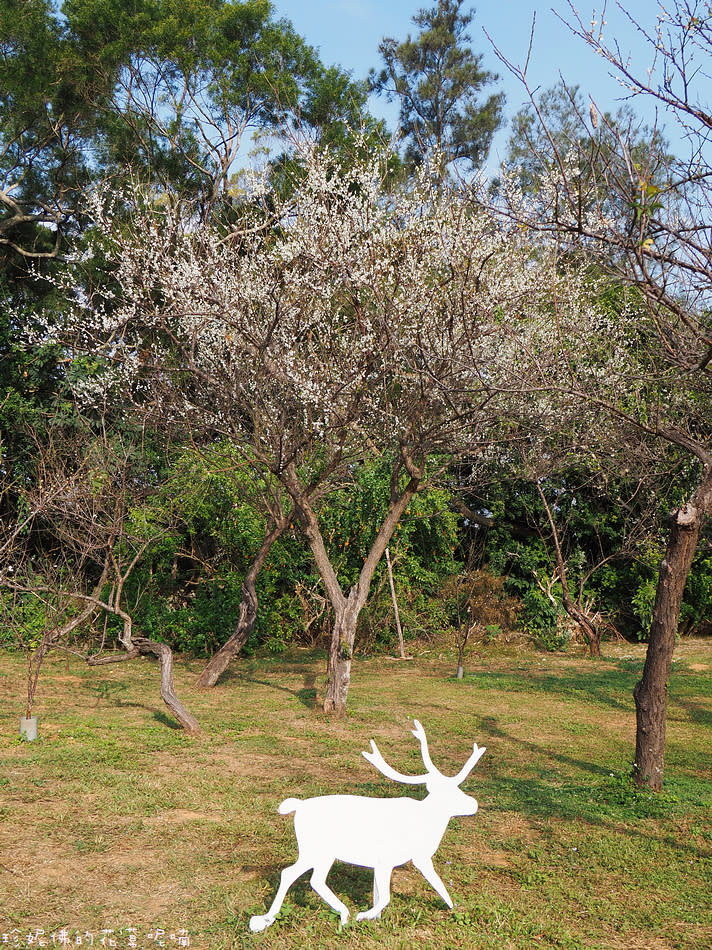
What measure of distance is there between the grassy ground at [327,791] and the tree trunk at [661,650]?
0.23 meters

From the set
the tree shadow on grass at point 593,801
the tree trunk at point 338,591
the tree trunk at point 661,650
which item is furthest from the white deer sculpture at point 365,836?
the tree trunk at point 338,591

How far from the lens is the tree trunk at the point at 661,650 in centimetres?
504

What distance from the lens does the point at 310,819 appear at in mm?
3150

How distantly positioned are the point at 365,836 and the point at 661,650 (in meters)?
2.74

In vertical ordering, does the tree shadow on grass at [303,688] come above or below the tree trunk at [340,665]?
below

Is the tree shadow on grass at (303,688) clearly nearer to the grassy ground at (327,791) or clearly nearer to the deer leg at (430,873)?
the grassy ground at (327,791)

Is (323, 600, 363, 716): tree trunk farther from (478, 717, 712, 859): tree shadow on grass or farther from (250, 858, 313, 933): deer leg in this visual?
(250, 858, 313, 933): deer leg

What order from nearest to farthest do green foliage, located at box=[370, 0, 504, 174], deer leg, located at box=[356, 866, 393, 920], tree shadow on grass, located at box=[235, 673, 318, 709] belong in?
1. deer leg, located at box=[356, 866, 393, 920]
2. tree shadow on grass, located at box=[235, 673, 318, 709]
3. green foliage, located at box=[370, 0, 504, 174]

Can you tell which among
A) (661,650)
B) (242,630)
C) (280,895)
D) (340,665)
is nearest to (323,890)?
(280,895)

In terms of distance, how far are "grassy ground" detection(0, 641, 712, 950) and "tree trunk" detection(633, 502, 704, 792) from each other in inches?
9.0

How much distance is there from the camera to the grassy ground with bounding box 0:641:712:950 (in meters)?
3.41

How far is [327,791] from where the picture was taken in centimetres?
511

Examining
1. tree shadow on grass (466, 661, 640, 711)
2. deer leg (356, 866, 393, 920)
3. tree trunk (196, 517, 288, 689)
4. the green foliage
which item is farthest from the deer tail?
the green foliage

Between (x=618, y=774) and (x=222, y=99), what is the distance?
13812 mm
